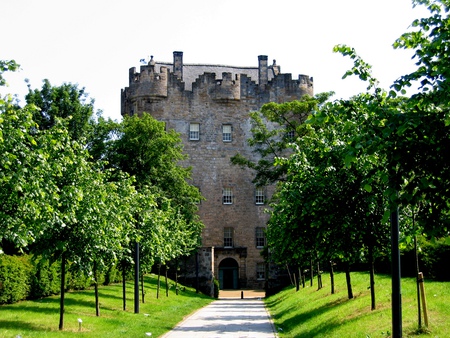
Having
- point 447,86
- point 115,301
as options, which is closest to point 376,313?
point 447,86

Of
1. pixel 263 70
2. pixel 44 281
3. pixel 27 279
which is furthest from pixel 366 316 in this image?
pixel 263 70

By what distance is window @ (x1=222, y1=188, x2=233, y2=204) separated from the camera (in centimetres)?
6322

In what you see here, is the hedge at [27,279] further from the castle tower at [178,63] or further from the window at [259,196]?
the castle tower at [178,63]

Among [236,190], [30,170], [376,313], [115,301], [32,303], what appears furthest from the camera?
[236,190]

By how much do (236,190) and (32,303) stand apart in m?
40.5

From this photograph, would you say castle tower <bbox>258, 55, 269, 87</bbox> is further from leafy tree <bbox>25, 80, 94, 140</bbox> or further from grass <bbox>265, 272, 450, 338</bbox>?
grass <bbox>265, 272, 450, 338</bbox>

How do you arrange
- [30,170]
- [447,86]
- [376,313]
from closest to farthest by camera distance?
1. [447,86]
2. [30,170]
3. [376,313]

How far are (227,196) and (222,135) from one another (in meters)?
5.92

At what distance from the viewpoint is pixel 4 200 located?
12.9m

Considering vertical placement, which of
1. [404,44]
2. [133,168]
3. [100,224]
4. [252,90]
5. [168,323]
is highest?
[252,90]

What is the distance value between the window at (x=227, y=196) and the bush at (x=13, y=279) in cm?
3849

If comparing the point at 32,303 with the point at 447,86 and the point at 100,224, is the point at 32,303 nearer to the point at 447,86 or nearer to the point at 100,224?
the point at 100,224

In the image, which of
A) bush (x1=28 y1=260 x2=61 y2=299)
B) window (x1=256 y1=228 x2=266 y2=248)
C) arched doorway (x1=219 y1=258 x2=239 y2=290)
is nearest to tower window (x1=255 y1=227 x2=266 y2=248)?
window (x1=256 y1=228 x2=266 y2=248)

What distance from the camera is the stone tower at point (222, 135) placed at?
6166 cm
